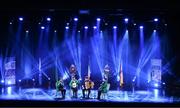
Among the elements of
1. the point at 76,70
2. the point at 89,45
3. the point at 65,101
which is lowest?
the point at 65,101

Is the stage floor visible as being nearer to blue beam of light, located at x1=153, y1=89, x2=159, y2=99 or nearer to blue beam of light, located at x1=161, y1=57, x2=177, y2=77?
blue beam of light, located at x1=153, y1=89, x2=159, y2=99

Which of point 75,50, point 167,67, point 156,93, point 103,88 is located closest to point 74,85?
point 103,88

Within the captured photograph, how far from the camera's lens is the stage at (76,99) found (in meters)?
5.26

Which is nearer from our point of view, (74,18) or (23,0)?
(23,0)

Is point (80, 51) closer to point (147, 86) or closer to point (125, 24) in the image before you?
point (125, 24)

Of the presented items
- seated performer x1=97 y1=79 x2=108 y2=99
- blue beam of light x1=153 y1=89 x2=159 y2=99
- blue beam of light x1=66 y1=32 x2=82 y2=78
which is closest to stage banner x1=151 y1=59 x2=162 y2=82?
blue beam of light x1=153 y1=89 x2=159 y2=99

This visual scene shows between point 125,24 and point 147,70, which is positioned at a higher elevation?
point 125,24

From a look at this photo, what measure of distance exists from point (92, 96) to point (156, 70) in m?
1.08

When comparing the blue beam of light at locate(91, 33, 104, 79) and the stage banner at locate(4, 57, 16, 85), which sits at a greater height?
the blue beam of light at locate(91, 33, 104, 79)

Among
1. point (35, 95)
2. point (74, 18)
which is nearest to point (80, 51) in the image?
point (74, 18)

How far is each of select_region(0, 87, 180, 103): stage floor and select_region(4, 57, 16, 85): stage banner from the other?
0.11 meters

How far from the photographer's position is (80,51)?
551 centimetres

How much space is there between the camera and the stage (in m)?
5.26

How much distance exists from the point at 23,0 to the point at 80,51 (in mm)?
1185
